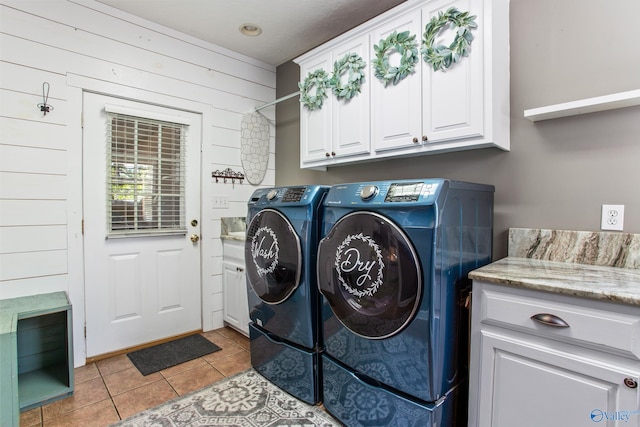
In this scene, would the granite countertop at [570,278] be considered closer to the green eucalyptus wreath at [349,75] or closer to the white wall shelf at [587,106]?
the white wall shelf at [587,106]

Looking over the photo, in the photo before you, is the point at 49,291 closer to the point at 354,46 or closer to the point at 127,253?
the point at 127,253

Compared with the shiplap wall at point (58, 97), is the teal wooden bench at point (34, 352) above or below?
below

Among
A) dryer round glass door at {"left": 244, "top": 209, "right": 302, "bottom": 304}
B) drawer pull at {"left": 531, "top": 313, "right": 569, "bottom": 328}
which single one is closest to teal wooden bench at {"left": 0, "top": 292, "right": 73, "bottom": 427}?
dryer round glass door at {"left": 244, "top": 209, "right": 302, "bottom": 304}

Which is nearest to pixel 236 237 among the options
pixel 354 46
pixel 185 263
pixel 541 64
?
pixel 185 263

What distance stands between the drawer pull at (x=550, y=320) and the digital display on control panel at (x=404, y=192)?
0.59m

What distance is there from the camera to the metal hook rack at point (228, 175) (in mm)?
2908

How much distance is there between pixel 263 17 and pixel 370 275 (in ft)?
6.78

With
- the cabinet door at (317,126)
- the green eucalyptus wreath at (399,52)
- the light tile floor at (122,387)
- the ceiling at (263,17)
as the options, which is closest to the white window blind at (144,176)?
the ceiling at (263,17)

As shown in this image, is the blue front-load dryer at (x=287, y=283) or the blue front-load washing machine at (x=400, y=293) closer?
the blue front-load washing machine at (x=400, y=293)

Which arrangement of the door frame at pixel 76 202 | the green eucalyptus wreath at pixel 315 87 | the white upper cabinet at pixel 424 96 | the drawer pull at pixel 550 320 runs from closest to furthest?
the drawer pull at pixel 550 320 → the white upper cabinet at pixel 424 96 → the door frame at pixel 76 202 → the green eucalyptus wreath at pixel 315 87

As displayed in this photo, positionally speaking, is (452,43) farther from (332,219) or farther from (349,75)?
(332,219)

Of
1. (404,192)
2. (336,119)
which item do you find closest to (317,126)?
(336,119)

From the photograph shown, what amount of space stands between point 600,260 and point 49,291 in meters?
3.11

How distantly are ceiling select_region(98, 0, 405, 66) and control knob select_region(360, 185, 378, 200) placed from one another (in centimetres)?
149
